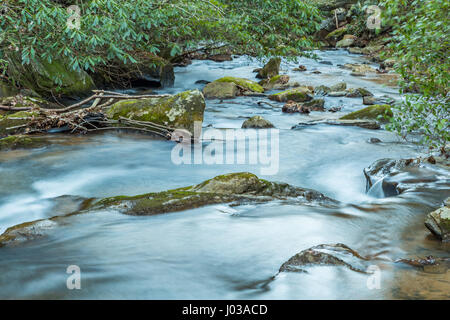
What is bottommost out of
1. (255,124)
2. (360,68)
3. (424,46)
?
(255,124)

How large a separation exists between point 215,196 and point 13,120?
205 inches

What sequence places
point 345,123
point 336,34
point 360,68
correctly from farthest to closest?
1. point 336,34
2. point 360,68
3. point 345,123

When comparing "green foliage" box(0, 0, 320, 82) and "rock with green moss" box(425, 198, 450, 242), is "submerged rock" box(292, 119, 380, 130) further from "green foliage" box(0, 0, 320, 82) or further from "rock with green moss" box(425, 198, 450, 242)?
"rock with green moss" box(425, 198, 450, 242)

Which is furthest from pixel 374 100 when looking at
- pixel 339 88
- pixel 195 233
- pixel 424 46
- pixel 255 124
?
pixel 195 233

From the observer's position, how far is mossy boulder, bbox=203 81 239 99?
13094 mm

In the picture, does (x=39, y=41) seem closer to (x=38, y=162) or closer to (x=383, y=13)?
(x=38, y=162)

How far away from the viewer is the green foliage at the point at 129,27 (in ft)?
22.2

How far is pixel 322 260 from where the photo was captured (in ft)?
9.37

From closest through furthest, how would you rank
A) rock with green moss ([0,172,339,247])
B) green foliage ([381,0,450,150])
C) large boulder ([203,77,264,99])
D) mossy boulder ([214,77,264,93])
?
1. rock with green moss ([0,172,339,247])
2. green foliage ([381,0,450,150])
3. large boulder ([203,77,264,99])
4. mossy boulder ([214,77,264,93])

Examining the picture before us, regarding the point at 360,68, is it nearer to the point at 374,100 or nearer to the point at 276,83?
the point at 276,83

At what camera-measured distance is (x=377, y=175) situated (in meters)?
5.64

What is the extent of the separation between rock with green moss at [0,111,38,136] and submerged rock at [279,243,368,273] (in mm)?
6410

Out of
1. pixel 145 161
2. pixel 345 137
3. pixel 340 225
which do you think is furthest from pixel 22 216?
pixel 345 137

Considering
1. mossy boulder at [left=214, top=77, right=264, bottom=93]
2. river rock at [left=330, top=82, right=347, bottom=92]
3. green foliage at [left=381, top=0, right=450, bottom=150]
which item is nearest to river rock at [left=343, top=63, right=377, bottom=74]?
river rock at [left=330, top=82, right=347, bottom=92]
